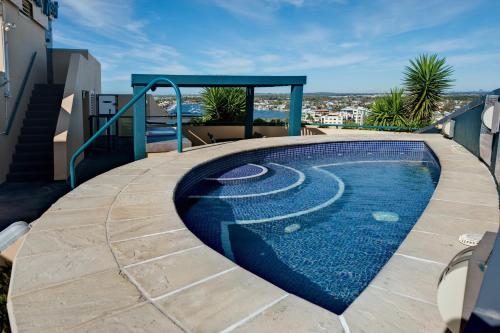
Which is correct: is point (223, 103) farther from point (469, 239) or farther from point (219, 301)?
point (219, 301)

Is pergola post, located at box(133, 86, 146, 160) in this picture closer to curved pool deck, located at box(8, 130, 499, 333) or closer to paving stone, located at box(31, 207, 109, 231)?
curved pool deck, located at box(8, 130, 499, 333)

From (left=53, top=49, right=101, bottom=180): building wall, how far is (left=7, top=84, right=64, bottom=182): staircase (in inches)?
25.8

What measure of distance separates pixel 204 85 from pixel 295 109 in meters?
3.69

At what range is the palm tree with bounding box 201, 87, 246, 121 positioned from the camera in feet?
55.7

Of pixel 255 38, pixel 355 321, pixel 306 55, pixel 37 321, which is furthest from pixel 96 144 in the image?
pixel 306 55

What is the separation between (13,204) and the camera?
6793 mm

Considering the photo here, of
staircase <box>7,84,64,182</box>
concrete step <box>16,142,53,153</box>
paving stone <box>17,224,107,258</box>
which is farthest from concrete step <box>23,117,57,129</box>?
paving stone <box>17,224,107,258</box>

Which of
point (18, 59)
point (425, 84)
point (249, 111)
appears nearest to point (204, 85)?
point (249, 111)

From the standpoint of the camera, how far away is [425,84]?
57.1 feet

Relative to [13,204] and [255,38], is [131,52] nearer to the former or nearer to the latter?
[255,38]

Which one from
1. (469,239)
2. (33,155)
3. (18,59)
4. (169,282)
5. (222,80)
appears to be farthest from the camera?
(222,80)

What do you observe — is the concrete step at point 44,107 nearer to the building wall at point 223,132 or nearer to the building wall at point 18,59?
the building wall at point 18,59

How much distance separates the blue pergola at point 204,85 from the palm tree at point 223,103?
334 cm

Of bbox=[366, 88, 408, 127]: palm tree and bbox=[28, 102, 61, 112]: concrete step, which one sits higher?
bbox=[366, 88, 408, 127]: palm tree
